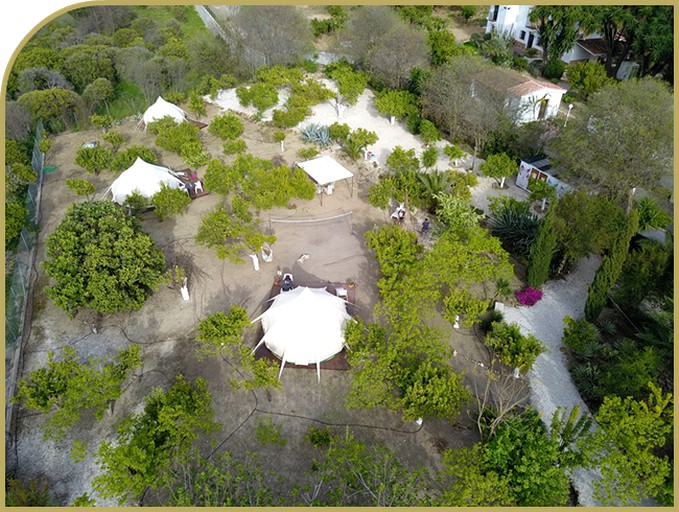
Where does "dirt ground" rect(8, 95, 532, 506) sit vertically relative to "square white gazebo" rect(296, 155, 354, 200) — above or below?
below

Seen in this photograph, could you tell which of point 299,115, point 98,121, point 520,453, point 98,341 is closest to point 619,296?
point 520,453

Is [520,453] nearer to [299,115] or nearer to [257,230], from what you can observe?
[257,230]

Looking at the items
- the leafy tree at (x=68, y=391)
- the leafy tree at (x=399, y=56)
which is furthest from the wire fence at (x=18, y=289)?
the leafy tree at (x=399, y=56)

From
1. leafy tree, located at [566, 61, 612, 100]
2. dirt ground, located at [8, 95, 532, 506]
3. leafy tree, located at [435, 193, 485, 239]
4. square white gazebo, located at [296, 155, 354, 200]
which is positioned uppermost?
leafy tree, located at [566, 61, 612, 100]

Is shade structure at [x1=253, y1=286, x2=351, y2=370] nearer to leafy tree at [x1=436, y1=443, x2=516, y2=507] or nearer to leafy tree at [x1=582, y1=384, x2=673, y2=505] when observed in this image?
leafy tree at [x1=436, y1=443, x2=516, y2=507]

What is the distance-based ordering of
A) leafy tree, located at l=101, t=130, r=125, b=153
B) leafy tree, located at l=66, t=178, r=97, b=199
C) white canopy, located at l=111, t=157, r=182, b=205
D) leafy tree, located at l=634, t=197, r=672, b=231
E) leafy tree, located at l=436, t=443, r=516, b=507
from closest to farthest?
leafy tree, located at l=436, t=443, r=516, b=507 < leafy tree, located at l=634, t=197, r=672, b=231 < leafy tree, located at l=66, t=178, r=97, b=199 < white canopy, located at l=111, t=157, r=182, b=205 < leafy tree, located at l=101, t=130, r=125, b=153

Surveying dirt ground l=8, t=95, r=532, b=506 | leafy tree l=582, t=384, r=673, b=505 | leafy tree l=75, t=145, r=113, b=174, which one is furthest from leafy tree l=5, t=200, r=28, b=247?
leafy tree l=582, t=384, r=673, b=505

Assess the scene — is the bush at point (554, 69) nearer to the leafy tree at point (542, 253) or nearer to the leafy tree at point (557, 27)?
the leafy tree at point (557, 27)
